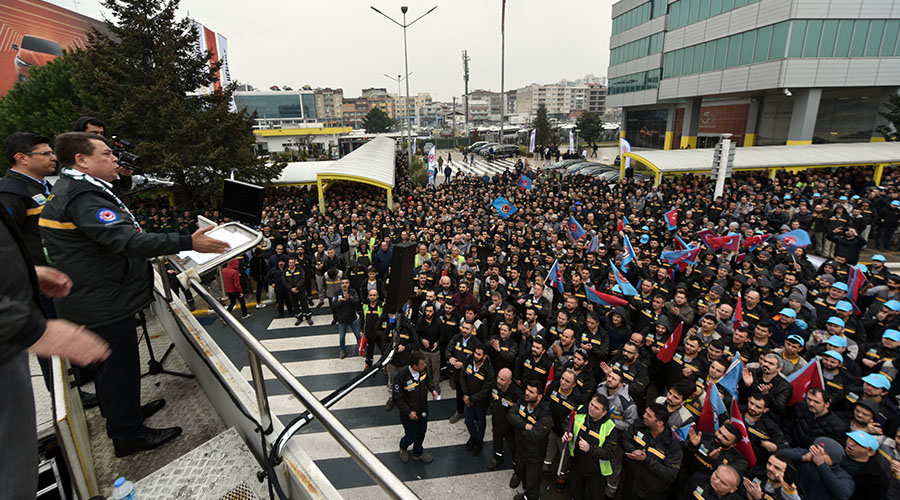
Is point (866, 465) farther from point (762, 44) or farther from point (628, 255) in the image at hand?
point (762, 44)

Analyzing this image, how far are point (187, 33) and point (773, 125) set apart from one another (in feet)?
123

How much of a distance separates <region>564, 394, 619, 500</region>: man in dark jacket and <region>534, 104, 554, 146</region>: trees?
51.6 metres

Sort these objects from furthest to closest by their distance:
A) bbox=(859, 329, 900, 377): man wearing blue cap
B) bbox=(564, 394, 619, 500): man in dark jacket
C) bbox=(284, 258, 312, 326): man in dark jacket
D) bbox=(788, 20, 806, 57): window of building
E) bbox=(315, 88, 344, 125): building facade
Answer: bbox=(315, 88, 344, 125): building facade, bbox=(788, 20, 806, 57): window of building, bbox=(284, 258, 312, 326): man in dark jacket, bbox=(859, 329, 900, 377): man wearing blue cap, bbox=(564, 394, 619, 500): man in dark jacket

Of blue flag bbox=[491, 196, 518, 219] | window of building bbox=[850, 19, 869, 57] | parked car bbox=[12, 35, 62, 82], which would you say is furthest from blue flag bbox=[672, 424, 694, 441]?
parked car bbox=[12, 35, 62, 82]

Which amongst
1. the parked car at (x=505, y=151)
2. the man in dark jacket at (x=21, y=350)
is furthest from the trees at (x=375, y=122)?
the man in dark jacket at (x=21, y=350)

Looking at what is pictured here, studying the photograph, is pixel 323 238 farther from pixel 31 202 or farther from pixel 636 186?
pixel 636 186

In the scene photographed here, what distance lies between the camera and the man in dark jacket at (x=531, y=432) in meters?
5.07

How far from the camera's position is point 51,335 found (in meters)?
1.12

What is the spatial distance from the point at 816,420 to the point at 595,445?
8.02ft

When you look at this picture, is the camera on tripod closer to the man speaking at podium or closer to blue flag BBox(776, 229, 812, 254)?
the man speaking at podium

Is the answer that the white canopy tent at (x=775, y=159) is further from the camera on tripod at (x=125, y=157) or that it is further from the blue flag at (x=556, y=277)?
the camera on tripod at (x=125, y=157)

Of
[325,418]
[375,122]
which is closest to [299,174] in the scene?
[325,418]

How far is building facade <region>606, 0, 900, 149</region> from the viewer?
1024 inches

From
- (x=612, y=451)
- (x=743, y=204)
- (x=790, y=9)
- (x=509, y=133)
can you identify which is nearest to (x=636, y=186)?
(x=743, y=204)
